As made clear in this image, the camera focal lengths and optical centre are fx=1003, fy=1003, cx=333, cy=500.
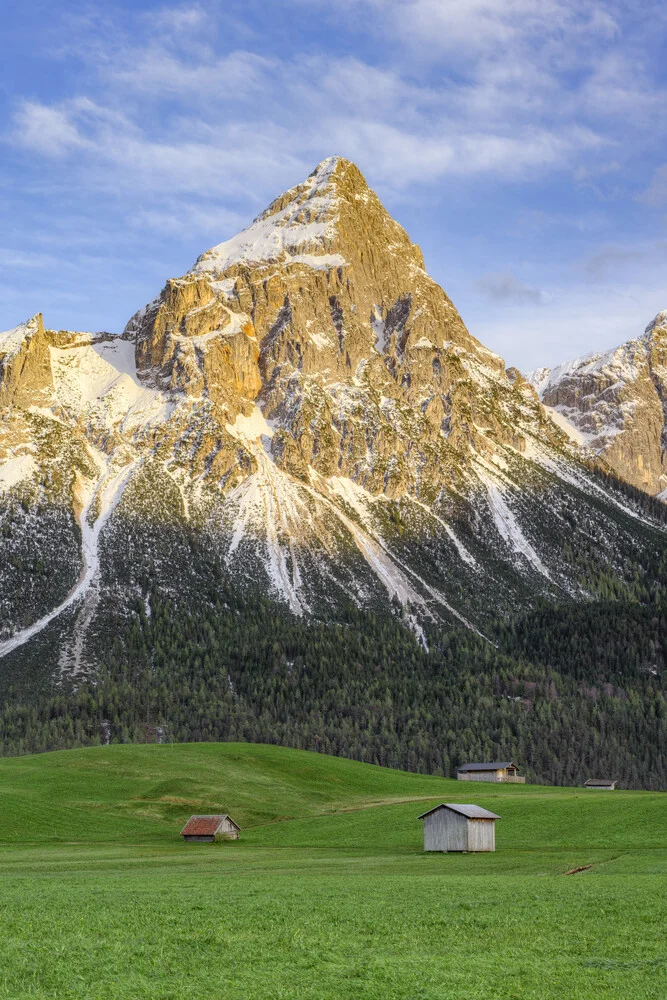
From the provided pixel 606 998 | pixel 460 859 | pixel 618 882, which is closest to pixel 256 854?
pixel 460 859

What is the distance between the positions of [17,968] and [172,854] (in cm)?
5881

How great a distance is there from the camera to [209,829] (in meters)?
99.6

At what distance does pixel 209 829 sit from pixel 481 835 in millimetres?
28431

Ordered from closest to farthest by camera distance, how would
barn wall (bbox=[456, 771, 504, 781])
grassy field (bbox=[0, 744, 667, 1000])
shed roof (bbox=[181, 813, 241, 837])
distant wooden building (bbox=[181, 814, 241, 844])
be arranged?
grassy field (bbox=[0, 744, 667, 1000]) < shed roof (bbox=[181, 813, 241, 837]) < distant wooden building (bbox=[181, 814, 241, 844]) < barn wall (bbox=[456, 771, 504, 781])

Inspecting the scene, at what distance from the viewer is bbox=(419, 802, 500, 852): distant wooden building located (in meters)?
85.5

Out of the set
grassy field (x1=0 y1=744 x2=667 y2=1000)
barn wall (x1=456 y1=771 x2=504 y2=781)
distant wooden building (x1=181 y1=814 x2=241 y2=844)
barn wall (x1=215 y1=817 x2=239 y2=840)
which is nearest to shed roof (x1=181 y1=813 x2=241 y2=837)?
distant wooden building (x1=181 y1=814 x2=241 y2=844)

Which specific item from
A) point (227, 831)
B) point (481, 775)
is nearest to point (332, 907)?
point (227, 831)

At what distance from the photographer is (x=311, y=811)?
12888 centimetres

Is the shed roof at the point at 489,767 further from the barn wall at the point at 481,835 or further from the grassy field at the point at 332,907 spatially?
the barn wall at the point at 481,835

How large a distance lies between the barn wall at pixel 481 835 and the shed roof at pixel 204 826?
2726 cm

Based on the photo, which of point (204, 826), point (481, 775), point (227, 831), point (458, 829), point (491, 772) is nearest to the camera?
point (458, 829)

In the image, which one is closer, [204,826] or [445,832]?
[445,832]

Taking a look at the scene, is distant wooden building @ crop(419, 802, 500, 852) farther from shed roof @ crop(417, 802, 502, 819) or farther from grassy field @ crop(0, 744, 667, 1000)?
grassy field @ crop(0, 744, 667, 1000)

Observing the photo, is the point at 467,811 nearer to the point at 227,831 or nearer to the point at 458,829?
the point at 458,829
